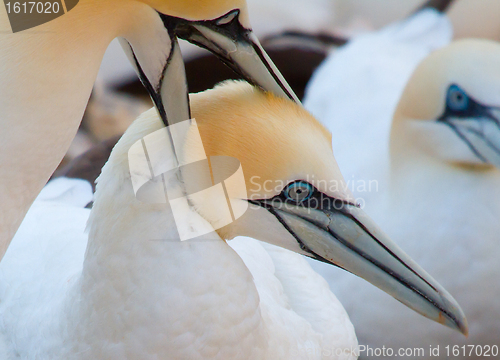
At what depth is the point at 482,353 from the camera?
7.29ft

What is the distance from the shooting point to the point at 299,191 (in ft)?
3.89

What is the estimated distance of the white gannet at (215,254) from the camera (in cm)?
109

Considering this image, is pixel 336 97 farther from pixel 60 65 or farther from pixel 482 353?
pixel 60 65

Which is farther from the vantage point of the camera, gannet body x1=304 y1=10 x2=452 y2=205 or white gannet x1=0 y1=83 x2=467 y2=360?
gannet body x1=304 y1=10 x2=452 y2=205

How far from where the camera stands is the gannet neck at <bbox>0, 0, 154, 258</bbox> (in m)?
0.98

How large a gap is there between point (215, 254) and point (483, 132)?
1270mm

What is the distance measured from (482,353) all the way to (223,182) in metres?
1.55

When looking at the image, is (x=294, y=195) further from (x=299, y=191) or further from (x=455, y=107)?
(x=455, y=107)

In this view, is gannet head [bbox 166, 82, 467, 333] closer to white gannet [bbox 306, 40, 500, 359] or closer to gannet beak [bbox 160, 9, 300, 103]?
gannet beak [bbox 160, 9, 300, 103]

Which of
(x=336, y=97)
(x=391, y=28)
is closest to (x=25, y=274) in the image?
(x=336, y=97)

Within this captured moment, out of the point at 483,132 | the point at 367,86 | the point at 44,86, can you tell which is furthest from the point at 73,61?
the point at 367,86

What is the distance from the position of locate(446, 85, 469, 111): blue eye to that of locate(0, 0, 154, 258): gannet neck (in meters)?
1.37
